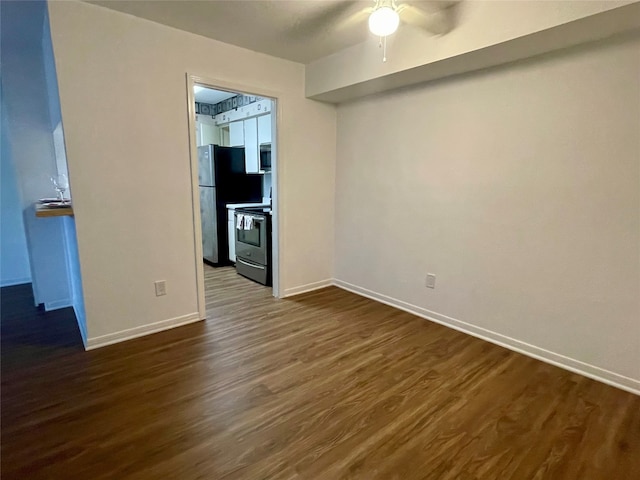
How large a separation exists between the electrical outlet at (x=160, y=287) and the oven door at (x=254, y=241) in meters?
1.34

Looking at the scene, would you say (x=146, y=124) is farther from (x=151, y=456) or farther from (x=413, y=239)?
(x=413, y=239)

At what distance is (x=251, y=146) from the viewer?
16.7 feet

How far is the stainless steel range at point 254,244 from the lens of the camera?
396cm

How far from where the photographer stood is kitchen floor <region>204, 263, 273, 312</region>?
3555mm

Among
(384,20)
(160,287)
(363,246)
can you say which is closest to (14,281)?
(160,287)

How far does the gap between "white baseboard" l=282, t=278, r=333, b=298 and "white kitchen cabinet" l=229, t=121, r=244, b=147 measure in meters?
2.68

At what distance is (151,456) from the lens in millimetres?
1572

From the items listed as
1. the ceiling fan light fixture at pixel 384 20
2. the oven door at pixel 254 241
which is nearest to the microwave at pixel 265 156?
the oven door at pixel 254 241

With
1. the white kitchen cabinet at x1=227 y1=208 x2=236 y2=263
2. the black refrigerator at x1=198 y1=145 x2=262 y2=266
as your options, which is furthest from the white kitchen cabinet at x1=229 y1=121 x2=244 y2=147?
the white kitchen cabinet at x1=227 y1=208 x2=236 y2=263

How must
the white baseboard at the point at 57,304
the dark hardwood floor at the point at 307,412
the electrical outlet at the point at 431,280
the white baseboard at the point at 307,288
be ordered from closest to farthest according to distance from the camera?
the dark hardwood floor at the point at 307,412 < the electrical outlet at the point at 431,280 < the white baseboard at the point at 57,304 < the white baseboard at the point at 307,288

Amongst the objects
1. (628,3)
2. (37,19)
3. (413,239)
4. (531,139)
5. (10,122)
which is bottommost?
(413,239)

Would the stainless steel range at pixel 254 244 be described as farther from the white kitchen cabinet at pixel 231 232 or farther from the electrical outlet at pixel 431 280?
the electrical outlet at pixel 431 280

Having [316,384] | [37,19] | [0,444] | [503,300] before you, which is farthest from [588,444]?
[37,19]

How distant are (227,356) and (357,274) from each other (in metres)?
1.85
